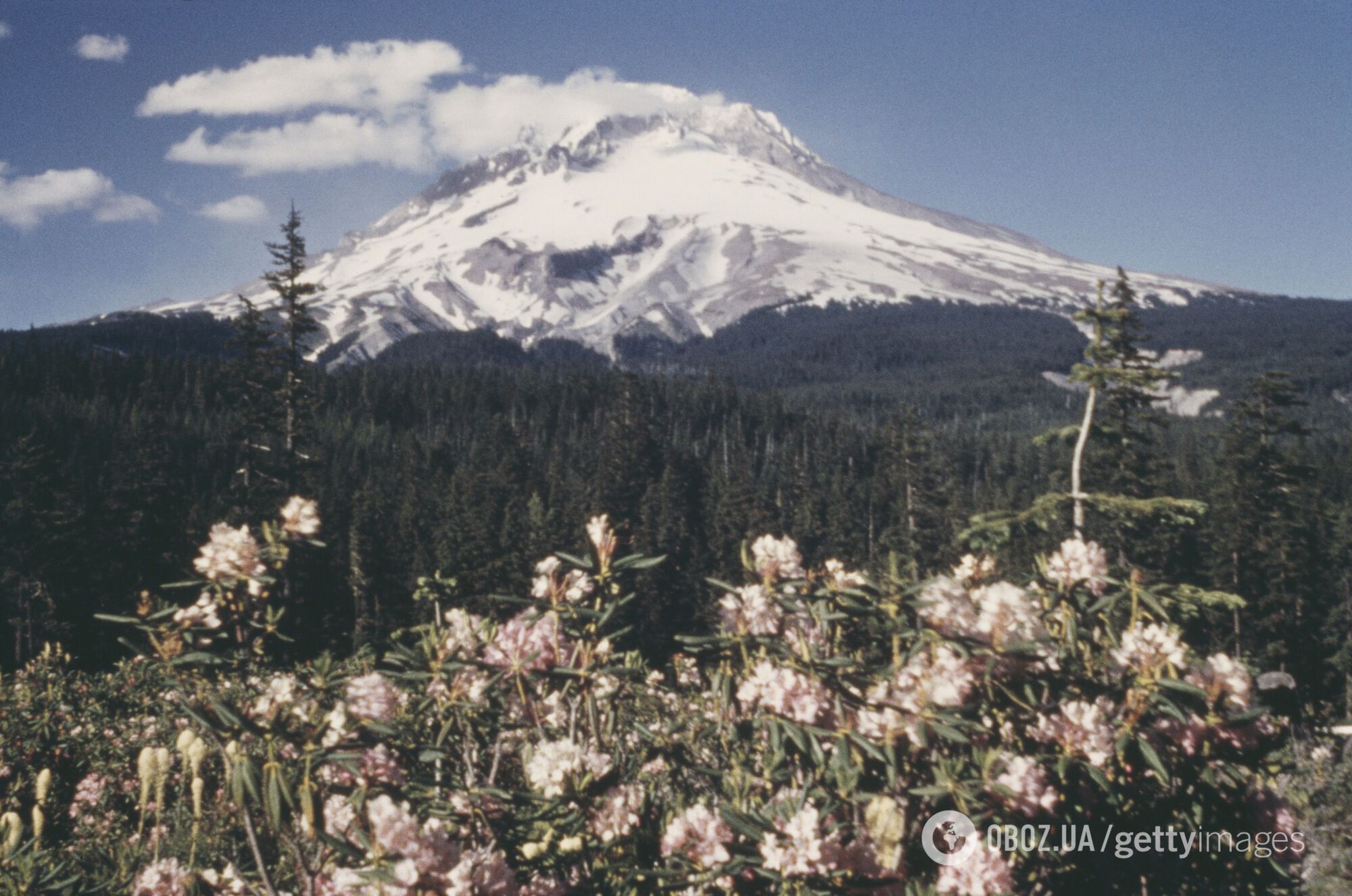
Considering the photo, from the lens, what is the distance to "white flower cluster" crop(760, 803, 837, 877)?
265cm

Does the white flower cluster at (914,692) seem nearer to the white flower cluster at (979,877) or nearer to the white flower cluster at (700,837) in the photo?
the white flower cluster at (979,877)

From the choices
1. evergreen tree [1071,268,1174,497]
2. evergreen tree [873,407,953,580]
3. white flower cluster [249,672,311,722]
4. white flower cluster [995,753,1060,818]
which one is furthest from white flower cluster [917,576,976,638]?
evergreen tree [873,407,953,580]

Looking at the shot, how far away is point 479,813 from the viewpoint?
2812 mm

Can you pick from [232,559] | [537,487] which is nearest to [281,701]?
[232,559]

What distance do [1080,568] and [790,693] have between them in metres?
1.61

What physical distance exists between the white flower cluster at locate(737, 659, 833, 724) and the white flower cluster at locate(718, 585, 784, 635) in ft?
0.60

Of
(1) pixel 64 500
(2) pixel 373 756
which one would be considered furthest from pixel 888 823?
(1) pixel 64 500

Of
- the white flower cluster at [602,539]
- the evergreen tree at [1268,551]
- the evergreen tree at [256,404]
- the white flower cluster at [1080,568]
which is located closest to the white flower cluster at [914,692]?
the white flower cluster at [1080,568]

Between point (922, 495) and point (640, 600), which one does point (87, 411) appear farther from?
point (922, 495)

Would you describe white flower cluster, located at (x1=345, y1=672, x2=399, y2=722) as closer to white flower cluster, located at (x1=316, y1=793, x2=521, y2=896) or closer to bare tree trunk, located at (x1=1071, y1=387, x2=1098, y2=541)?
white flower cluster, located at (x1=316, y1=793, x2=521, y2=896)

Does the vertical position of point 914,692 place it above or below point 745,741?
above

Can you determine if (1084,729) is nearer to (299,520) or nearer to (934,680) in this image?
(934,680)

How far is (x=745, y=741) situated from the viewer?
11.2 feet

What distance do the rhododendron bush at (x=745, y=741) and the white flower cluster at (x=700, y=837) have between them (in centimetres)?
1
